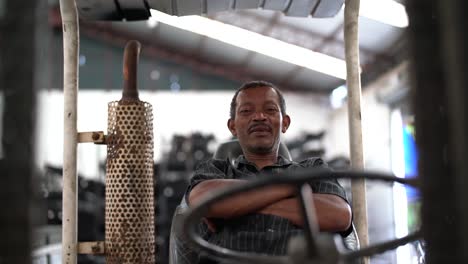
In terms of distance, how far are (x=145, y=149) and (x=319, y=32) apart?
313 inches

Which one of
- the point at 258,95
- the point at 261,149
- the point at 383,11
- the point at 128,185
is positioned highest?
the point at 383,11

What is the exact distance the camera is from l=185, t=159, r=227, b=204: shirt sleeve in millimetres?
1909

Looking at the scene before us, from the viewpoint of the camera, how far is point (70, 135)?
1775 millimetres

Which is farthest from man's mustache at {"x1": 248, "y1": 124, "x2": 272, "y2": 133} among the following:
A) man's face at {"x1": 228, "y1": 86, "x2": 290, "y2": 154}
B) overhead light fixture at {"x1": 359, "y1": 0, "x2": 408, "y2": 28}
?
overhead light fixture at {"x1": 359, "y1": 0, "x2": 408, "y2": 28}

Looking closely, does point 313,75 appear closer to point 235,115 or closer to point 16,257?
point 235,115

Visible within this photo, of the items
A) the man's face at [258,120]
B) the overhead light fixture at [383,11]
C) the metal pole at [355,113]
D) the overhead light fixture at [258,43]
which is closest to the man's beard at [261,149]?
the man's face at [258,120]

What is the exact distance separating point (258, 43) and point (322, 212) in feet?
28.7

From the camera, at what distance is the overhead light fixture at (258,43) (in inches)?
396

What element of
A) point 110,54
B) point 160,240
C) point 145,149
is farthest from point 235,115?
point 110,54

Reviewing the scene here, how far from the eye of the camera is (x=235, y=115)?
222cm

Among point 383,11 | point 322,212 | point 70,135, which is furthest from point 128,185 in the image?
point 383,11

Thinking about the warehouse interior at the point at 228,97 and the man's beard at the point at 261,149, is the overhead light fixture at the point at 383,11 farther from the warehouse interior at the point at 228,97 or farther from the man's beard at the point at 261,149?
the man's beard at the point at 261,149

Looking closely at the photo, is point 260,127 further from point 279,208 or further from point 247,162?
point 279,208

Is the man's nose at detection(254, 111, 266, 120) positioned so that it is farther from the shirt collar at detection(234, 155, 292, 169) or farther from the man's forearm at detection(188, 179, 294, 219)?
the man's forearm at detection(188, 179, 294, 219)
